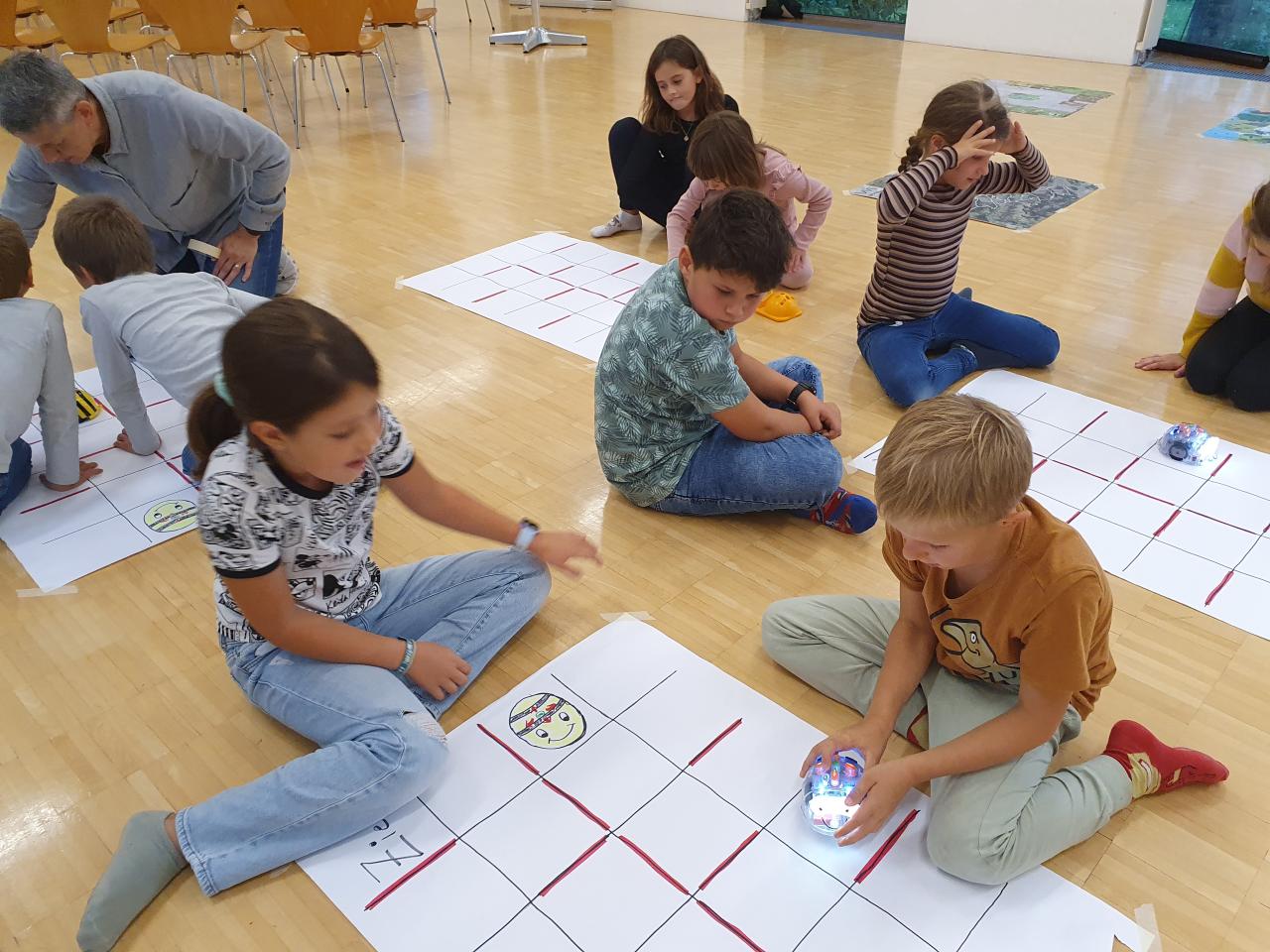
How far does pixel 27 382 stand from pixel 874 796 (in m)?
1.68

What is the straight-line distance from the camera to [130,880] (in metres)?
1.10

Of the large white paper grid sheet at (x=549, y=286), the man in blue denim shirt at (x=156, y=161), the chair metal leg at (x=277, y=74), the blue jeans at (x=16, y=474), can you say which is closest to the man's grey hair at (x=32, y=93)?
the man in blue denim shirt at (x=156, y=161)

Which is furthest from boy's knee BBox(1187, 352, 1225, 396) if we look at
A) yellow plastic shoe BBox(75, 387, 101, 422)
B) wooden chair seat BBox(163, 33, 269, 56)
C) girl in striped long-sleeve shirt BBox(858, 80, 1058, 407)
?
wooden chair seat BBox(163, 33, 269, 56)

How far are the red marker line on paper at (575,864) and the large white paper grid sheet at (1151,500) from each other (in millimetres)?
1011

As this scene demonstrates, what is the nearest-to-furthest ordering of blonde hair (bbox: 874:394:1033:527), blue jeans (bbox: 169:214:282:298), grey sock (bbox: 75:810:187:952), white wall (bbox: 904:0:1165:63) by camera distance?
1. blonde hair (bbox: 874:394:1033:527)
2. grey sock (bbox: 75:810:187:952)
3. blue jeans (bbox: 169:214:282:298)
4. white wall (bbox: 904:0:1165:63)

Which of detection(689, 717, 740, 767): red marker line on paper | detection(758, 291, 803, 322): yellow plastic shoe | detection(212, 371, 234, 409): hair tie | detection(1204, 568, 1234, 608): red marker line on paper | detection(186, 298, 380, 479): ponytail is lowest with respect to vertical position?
detection(689, 717, 740, 767): red marker line on paper

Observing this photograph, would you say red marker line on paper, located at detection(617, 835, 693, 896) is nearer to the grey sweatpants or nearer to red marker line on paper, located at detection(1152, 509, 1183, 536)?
the grey sweatpants

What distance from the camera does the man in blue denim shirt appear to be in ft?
6.15

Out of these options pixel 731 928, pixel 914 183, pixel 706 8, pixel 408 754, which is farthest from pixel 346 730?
pixel 706 8

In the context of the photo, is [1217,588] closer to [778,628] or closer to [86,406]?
Result: [778,628]

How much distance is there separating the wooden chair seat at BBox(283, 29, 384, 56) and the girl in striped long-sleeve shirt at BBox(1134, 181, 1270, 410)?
145 inches

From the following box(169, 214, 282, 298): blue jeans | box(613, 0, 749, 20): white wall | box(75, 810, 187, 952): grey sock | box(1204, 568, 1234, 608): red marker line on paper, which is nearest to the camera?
box(75, 810, 187, 952): grey sock

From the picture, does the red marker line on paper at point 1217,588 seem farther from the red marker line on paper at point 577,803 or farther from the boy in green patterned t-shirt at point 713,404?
the red marker line on paper at point 577,803

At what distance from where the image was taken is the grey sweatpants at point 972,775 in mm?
1092
